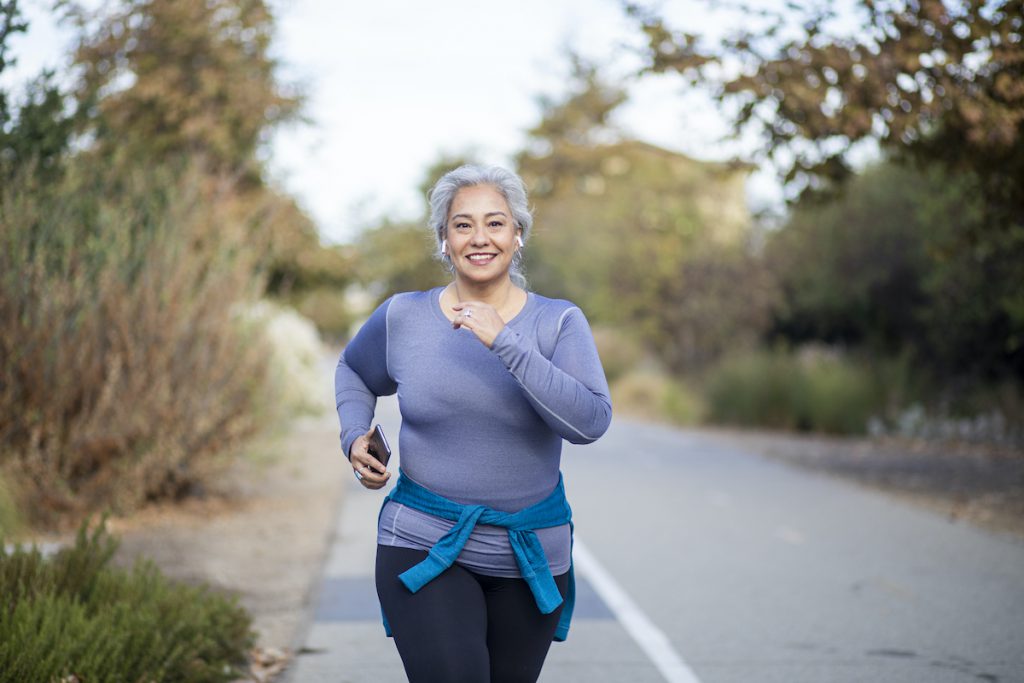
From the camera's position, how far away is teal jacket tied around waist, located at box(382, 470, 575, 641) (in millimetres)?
3494

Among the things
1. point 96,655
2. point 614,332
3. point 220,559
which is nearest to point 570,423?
point 96,655

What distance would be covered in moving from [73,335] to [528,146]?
6473cm

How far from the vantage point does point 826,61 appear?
11055 mm

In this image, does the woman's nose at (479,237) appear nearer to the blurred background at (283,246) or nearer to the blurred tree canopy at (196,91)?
the blurred background at (283,246)

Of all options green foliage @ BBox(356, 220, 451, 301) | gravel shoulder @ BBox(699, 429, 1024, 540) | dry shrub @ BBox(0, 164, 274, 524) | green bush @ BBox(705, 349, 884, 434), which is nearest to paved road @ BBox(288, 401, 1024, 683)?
gravel shoulder @ BBox(699, 429, 1024, 540)

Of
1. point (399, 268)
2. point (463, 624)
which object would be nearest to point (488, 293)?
point (463, 624)

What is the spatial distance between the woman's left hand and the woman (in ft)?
0.08

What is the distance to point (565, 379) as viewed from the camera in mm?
3361

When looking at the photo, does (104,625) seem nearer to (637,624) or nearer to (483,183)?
(483,183)

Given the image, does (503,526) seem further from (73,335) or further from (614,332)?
(614,332)

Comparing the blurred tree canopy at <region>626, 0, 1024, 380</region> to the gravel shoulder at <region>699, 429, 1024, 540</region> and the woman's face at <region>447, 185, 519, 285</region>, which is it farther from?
the woman's face at <region>447, 185, 519, 285</region>

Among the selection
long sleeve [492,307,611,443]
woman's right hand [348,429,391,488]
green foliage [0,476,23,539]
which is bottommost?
green foliage [0,476,23,539]

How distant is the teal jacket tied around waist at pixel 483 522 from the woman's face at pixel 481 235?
2.07ft

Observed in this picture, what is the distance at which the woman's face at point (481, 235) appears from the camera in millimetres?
3645
